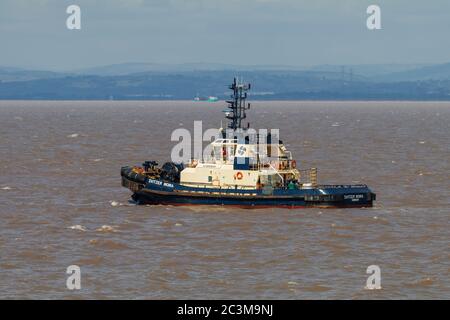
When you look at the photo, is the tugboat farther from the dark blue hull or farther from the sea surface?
the sea surface

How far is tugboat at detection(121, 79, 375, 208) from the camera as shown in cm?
5850

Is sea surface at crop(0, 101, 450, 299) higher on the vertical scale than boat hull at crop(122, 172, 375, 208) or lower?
lower

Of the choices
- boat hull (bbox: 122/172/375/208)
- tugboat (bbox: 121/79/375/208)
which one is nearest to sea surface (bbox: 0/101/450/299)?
boat hull (bbox: 122/172/375/208)

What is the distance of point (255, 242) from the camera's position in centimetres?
4788

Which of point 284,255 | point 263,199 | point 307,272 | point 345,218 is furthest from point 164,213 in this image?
point 307,272

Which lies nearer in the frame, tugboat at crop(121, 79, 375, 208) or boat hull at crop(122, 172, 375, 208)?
boat hull at crop(122, 172, 375, 208)

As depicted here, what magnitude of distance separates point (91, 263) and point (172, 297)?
7.12 meters

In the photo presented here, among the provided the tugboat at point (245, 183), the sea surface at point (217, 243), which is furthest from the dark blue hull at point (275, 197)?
the sea surface at point (217, 243)

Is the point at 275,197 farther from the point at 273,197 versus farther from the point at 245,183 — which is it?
the point at 245,183

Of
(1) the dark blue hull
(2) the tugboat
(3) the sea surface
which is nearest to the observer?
(3) the sea surface

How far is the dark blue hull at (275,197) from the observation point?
58.4 metres

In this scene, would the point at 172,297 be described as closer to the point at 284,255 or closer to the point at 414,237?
the point at 284,255

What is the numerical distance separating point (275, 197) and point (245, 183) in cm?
224

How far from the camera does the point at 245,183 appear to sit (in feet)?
195
